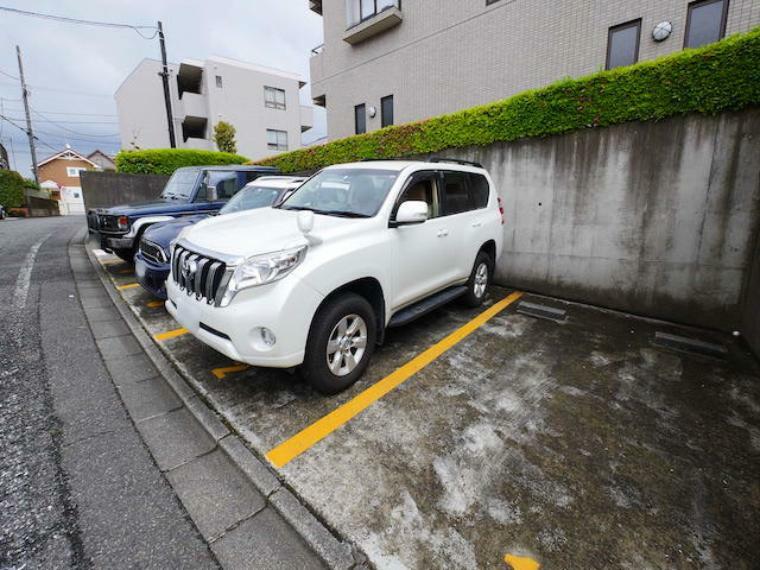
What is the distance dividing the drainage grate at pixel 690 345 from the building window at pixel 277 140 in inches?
1056

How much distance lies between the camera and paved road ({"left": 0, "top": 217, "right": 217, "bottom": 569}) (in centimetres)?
164

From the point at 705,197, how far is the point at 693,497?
3585 millimetres

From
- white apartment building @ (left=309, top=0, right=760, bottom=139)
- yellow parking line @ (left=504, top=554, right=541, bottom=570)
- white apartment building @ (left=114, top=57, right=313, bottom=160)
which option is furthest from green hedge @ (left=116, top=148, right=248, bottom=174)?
yellow parking line @ (left=504, top=554, right=541, bottom=570)

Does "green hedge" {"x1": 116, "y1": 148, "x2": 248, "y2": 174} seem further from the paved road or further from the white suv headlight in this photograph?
the white suv headlight

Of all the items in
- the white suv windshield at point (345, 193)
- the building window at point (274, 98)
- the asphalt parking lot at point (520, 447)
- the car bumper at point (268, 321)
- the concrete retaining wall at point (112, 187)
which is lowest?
the asphalt parking lot at point (520, 447)

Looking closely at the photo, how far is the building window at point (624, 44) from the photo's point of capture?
672 centimetres

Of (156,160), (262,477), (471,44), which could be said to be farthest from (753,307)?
(156,160)

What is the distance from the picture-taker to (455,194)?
4.14 metres

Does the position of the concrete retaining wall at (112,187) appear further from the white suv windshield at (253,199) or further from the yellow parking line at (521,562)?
the yellow parking line at (521,562)

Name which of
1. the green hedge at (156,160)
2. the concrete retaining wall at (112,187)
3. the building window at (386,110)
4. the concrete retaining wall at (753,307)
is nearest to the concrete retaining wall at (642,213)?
the concrete retaining wall at (753,307)

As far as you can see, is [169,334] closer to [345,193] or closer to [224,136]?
[345,193]

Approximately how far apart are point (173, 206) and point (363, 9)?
9.47 meters

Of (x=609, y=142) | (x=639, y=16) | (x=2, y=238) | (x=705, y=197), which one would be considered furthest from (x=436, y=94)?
(x=2, y=238)

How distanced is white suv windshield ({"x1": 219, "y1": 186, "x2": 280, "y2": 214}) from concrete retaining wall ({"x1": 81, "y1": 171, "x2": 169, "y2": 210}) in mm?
8811
